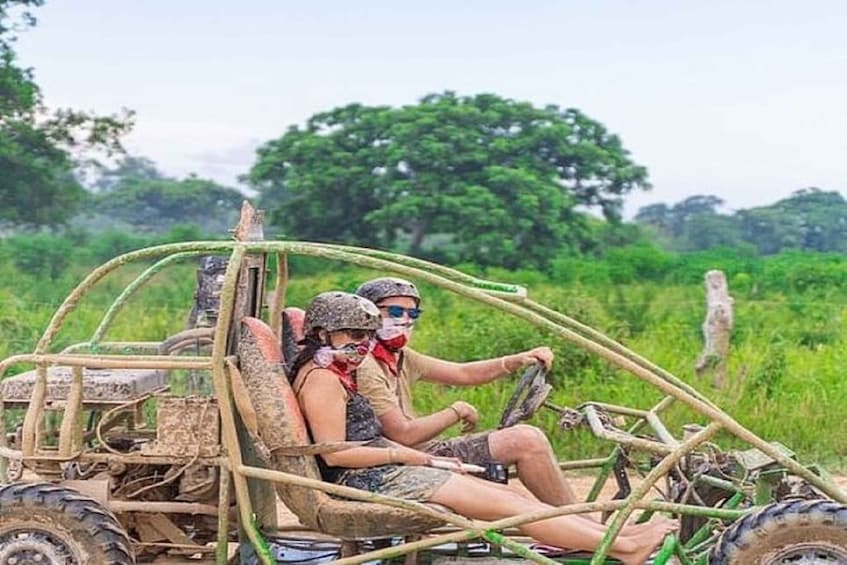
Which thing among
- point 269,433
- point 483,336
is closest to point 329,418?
point 269,433

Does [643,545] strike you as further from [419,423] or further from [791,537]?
[419,423]

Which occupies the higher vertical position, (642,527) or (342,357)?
(342,357)

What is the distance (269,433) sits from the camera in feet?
14.0

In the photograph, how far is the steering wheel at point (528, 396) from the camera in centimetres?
467

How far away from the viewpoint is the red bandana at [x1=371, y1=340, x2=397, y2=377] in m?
4.83

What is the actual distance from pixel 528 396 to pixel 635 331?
25.8ft

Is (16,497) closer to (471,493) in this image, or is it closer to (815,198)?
(471,493)

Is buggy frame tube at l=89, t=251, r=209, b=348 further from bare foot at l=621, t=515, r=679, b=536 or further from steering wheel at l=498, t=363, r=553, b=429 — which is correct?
bare foot at l=621, t=515, r=679, b=536

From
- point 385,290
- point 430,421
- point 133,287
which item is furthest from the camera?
point 133,287

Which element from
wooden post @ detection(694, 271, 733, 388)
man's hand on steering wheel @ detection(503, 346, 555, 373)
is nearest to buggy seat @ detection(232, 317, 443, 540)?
man's hand on steering wheel @ detection(503, 346, 555, 373)

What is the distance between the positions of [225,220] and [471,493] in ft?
118

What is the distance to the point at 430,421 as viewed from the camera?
4.65 metres

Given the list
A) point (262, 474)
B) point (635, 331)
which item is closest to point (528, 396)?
point (262, 474)

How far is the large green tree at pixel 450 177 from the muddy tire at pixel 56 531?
1743 cm
